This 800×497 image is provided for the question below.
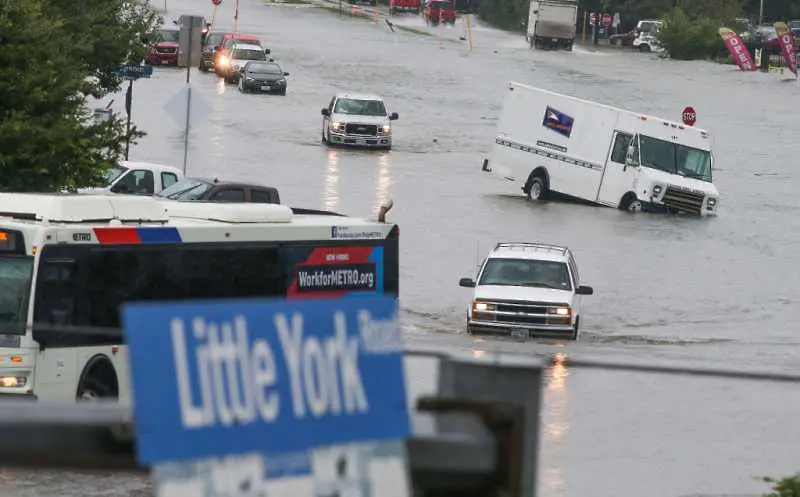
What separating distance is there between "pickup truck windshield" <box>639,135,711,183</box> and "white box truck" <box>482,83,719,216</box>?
2cm

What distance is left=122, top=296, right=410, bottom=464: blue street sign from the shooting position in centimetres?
312

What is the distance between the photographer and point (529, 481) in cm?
391

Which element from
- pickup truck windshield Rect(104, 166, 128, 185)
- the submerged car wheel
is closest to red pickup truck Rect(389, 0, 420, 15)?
the submerged car wheel

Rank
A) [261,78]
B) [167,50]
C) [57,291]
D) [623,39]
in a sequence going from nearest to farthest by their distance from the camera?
1. [57,291]
2. [261,78]
3. [167,50]
4. [623,39]

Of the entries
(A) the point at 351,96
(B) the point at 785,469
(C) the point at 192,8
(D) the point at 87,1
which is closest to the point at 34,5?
(D) the point at 87,1

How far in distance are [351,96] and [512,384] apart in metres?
49.3

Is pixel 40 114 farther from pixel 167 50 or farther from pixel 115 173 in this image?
pixel 167 50

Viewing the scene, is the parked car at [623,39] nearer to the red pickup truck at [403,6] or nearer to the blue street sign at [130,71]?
the red pickup truck at [403,6]

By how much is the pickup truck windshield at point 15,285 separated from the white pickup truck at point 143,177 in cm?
1544

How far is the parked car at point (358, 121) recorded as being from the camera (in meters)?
52.9

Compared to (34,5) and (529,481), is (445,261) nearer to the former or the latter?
(34,5)

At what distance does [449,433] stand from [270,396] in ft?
2.03

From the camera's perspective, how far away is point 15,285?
16.6 meters

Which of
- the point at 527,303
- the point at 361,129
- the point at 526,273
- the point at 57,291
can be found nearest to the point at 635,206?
the point at 361,129
